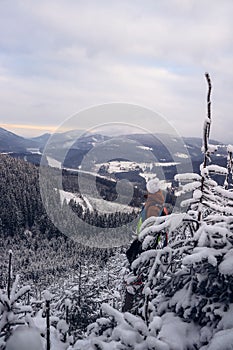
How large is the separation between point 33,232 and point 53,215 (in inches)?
669

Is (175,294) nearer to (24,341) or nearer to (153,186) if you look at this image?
(24,341)

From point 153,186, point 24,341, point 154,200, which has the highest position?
point 153,186

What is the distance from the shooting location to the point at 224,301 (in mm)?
3898

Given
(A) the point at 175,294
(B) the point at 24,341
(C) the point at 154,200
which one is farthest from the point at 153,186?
(B) the point at 24,341

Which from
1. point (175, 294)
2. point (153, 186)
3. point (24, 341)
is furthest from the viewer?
point (153, 186)

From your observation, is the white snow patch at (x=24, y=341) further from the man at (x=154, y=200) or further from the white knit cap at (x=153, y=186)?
the white knit cap at (x=153, y=186)

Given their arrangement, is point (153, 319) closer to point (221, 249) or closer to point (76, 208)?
point (221, 249)

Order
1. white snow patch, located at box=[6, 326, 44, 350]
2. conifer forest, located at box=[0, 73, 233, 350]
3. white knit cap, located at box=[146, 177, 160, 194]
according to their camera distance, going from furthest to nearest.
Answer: white knit cap, located at box=[146, 177, 160, 194], conifer forest, located at box=[0, 73, 233, 350], white snow patch, located at box=[6, 326, 44, 350]

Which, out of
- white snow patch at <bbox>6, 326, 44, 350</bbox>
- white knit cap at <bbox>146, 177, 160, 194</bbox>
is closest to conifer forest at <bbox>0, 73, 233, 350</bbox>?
white snow patch at <bbox>6, 326, 44, 350</bbox>

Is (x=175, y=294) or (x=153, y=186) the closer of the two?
(x=175, y=294)

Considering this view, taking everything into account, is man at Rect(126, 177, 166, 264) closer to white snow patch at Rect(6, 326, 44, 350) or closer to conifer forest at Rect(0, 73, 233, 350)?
conifer forest at Rect(0, 73, 233, 350)

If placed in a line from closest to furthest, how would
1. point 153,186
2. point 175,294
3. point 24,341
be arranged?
point 24,341
point 175,294
point 153,186

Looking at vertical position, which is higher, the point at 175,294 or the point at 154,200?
the point at 154,200

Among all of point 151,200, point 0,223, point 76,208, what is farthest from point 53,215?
point 151,200
